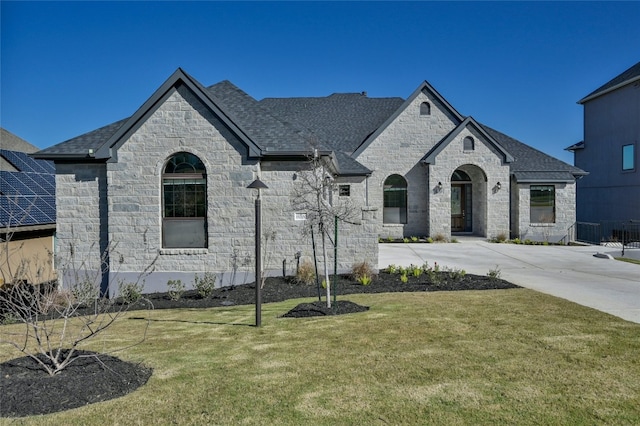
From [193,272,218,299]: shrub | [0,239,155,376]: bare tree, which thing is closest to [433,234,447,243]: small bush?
[193,272,218,299]: shrub

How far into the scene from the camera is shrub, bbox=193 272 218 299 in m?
11.5

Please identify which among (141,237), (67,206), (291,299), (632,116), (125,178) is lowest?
(291,299)

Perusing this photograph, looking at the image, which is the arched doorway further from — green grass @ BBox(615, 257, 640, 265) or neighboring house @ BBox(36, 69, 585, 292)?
neighboring house @ BBox(36, 69, 585, 292)

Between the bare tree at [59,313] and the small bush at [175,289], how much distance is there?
2.13 ft

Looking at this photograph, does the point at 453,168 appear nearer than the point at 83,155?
No

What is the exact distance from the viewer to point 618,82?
26094 mm

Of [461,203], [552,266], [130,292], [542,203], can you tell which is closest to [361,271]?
[130,292]

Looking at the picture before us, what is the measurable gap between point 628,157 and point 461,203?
10.6 m

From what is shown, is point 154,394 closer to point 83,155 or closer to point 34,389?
point 34,389

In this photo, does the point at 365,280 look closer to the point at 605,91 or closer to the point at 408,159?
the point at 408,159

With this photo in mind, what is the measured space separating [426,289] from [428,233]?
11.9 meters

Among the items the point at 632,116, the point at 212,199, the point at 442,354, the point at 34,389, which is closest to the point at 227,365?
the point at 34,389

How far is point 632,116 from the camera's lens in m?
25.0

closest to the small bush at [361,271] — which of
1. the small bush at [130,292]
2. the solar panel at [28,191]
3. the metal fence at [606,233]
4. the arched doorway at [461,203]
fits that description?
the small bush at [130,292]
